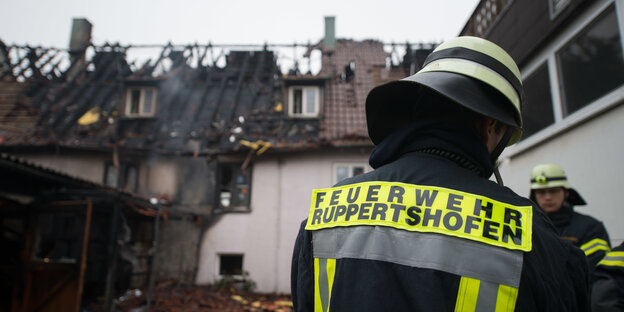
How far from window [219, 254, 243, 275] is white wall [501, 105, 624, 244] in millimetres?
9249

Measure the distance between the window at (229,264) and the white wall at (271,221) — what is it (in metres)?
0.34

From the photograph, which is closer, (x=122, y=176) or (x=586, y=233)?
(x=586, y=233)

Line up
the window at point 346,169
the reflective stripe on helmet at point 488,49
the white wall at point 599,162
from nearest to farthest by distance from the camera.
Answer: the reflective stripe on helmet at point 488,49, the white wall at point 599,162, the window at point 346,169

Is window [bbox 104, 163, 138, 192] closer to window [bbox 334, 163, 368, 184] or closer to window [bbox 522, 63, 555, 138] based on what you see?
window [bbox 334, 163, 368, 184]

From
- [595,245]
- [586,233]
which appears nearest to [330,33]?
[586,233]

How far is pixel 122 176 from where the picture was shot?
39.9 ft

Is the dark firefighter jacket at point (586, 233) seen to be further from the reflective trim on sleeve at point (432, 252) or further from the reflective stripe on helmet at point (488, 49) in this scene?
the reflective trim on sleeve at point (432, 252)

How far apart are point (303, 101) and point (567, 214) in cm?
1041

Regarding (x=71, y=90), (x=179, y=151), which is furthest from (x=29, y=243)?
(x=71, y=90)

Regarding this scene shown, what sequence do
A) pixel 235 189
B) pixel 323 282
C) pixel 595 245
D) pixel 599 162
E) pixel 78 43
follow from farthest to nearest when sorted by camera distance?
pixel 78 43 → pixel 235 189 → pixel 599 162 → pixel 595 245 → pixel 323 282

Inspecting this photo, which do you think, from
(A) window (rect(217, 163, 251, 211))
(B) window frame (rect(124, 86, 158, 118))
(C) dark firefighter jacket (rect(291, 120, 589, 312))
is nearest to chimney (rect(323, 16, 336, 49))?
(A) window (rect(217, 163, 251, 211))

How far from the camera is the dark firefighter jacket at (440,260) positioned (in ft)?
3.39

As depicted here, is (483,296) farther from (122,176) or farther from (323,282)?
(122,176)

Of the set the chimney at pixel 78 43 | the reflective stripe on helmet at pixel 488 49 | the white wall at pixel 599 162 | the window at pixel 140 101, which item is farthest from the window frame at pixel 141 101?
the reflective stripe on helmet at pixel 488 49
